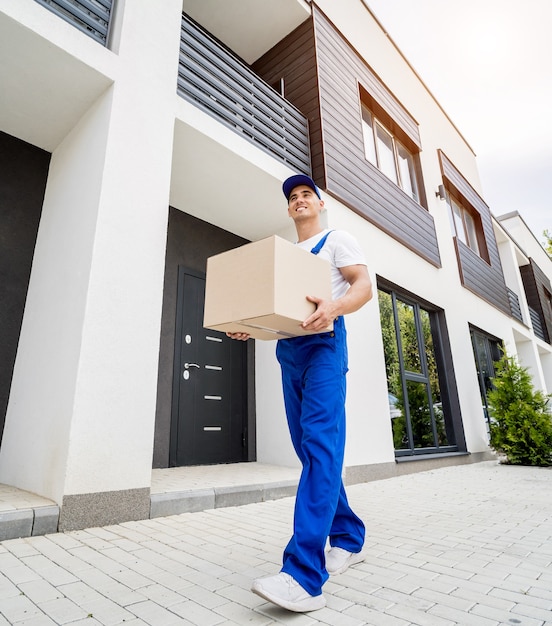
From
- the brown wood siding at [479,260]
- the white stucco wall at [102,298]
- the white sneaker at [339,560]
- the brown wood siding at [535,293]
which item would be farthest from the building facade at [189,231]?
the brown wood siding at [535,293]

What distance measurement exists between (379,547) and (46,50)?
3.77 metres

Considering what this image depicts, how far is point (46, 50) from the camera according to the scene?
2658 mm

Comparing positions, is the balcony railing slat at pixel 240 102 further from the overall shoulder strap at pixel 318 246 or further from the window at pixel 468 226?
the window at pixel 468 226

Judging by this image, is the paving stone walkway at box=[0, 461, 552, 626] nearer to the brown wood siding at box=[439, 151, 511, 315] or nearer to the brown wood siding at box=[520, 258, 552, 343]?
the brown wood siding at box=[439, 151, 511, 315]

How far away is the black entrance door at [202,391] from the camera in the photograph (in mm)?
4152

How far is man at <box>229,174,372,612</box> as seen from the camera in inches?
48.8

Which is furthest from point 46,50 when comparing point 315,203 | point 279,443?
point 279,443

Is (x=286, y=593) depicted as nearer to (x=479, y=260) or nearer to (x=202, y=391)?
(x=202, y=391)

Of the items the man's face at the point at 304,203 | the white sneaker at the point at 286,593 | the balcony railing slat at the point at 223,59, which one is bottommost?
the white sneaker at the point at 286,593

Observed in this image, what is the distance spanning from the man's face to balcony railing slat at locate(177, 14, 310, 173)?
98.7 inches

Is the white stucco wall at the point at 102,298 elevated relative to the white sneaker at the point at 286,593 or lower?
elevated

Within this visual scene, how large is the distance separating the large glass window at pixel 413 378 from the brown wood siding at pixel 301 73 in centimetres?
223

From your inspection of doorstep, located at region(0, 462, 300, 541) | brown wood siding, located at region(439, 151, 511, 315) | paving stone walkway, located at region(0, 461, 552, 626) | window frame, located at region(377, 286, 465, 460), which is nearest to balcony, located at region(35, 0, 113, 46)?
doorstep, located at region(0, 462, 300, 541)

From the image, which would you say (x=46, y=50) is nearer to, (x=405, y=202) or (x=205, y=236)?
(x=205, y=236)
